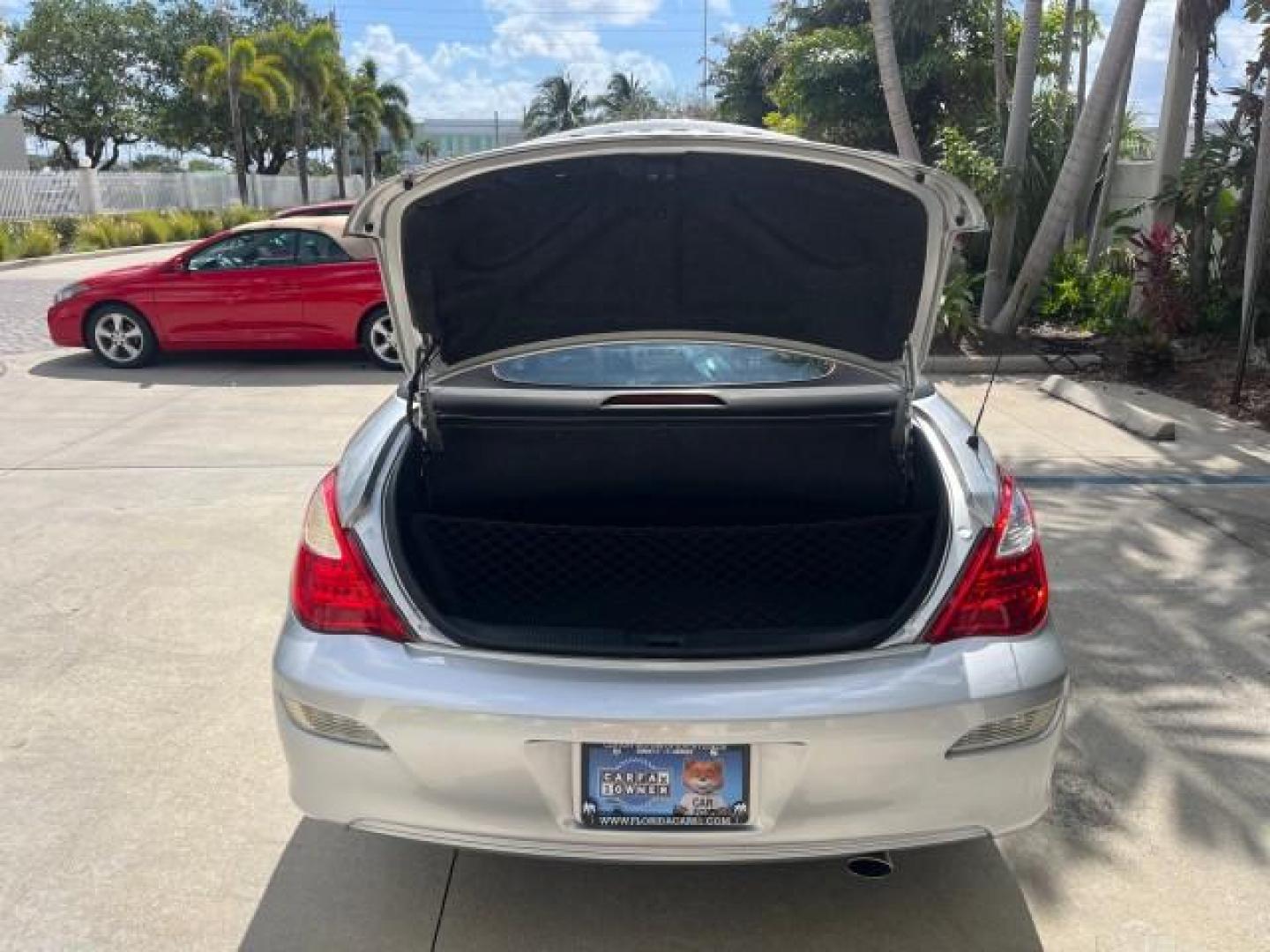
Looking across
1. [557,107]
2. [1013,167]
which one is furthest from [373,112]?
[1013,167]

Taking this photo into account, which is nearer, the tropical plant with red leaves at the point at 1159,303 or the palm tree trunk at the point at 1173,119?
the tropical plant with red leaves at the point at 1159,303

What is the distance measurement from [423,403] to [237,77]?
39.2m

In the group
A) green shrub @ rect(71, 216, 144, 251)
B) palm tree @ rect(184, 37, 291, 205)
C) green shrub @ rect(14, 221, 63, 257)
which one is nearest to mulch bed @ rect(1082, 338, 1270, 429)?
green shrub @ rect(14, 221, 63, 257)

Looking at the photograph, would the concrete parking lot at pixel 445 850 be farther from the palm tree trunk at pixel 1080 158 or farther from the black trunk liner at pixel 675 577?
the palm tree trunk at pixel 1080 158

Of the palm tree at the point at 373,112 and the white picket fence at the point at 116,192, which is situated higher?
the palm tree at the point at 373,112

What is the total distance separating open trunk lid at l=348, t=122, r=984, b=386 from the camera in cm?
272

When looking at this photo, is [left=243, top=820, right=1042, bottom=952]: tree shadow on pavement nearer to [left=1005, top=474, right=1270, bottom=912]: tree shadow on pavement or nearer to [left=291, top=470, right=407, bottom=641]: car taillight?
[left=1005, top=474, right=1270, bottom=912]: tree shadow on pavement

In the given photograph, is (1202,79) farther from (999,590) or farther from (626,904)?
(626,904)

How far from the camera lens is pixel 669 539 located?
2.92 m

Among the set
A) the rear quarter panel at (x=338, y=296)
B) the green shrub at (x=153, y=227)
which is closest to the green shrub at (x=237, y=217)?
the green shrub at (x=153, y=227)

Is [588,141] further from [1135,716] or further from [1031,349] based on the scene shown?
[1031,349]

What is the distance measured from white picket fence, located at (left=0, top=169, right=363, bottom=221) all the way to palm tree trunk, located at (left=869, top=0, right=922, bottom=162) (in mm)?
22852

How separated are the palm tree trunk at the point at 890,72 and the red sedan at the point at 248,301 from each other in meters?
5.45

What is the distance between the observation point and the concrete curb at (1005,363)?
33.2 feet
